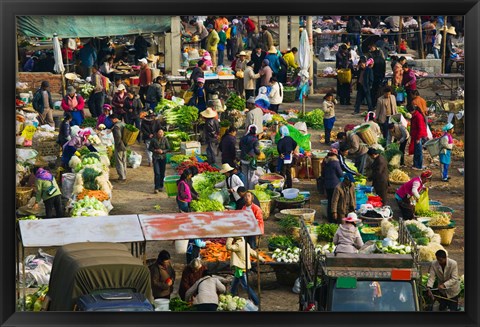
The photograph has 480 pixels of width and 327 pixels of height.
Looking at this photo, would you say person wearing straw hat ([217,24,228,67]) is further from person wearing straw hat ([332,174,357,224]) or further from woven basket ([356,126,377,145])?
person wearing straw hat ([332,174,357,224])

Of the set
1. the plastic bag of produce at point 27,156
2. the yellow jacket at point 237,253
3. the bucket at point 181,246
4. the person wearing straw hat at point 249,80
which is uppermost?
the person wearing straw hat at point 249,80

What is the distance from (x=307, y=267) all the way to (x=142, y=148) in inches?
435

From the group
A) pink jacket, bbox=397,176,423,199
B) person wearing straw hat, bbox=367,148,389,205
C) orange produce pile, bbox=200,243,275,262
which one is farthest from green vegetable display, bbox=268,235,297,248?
person wearing straw hat, bbox=367,148,389,205

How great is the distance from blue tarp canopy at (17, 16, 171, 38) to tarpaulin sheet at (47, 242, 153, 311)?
14913mm

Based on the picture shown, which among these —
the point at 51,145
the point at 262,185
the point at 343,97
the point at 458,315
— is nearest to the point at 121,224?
the point at 262,185

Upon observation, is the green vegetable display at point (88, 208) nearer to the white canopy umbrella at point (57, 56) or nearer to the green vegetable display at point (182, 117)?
the green vegetable display at point (182, 117)

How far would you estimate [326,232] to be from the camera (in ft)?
50.4

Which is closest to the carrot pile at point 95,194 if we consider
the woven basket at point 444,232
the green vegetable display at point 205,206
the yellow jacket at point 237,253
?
the green vegetable display at point 205,206

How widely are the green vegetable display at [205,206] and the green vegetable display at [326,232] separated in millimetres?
1751

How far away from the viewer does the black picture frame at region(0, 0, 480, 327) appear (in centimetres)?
400

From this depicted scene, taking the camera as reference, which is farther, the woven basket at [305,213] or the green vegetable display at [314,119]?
the green vegetable display at [314,119]

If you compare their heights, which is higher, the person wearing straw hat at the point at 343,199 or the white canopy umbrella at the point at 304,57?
the white canopy umbrella at the point at 304,57

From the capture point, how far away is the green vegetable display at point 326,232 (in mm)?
15320
